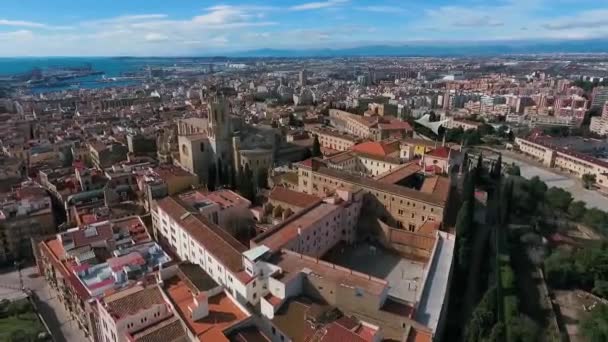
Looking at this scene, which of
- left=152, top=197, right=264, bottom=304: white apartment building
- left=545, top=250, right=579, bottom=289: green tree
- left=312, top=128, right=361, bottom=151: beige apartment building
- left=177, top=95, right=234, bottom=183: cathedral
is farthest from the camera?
left=312, top=128, right=361, bottom=151: beige apartment building

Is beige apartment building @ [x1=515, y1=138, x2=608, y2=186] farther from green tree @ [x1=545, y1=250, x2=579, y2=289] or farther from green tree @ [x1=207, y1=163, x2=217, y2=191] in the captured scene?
green tree @ [x1=207, y1=163, x2=217, y2=191]

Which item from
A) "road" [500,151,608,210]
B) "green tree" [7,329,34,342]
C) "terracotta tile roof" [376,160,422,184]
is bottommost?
"road" [500,151,608,210]

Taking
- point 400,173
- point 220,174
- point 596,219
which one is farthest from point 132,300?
point 596,219

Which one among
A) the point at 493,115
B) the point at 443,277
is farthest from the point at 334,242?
the point at 493,115

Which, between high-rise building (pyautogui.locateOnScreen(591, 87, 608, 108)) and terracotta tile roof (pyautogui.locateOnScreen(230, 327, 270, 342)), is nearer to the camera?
terracotta tile roof (pyautogui.locateOnScreen(230, 327, 270, 342))

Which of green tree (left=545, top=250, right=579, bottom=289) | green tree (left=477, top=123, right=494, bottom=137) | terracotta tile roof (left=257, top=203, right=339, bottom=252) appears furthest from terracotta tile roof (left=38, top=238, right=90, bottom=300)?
green tree (left=477, top=123, right=494, bottom=137)

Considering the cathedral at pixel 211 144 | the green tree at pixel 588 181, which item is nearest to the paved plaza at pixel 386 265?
the cathedral at pixel 211 144

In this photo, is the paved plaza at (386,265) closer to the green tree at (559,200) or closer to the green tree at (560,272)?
the green tree at (560,272)
